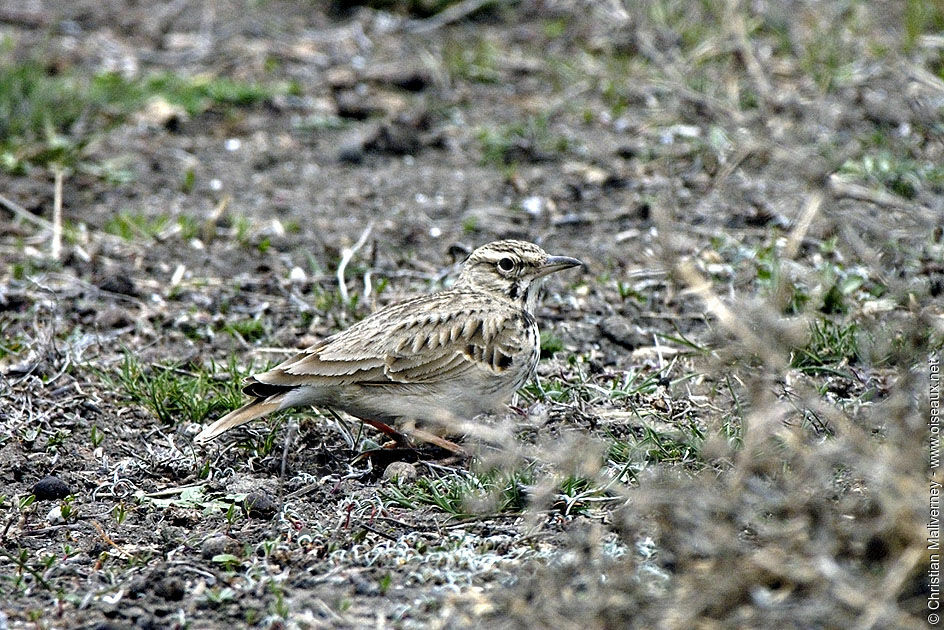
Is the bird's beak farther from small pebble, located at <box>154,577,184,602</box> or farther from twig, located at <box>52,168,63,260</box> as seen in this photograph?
twig, located at <box>52,168,63,260</box>

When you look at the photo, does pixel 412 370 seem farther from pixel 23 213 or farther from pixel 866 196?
pixel 23 213

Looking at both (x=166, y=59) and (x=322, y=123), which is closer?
(x=322, y=123)

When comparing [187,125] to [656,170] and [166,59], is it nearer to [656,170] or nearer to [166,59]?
[166,59]

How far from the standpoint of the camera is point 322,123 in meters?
9.49

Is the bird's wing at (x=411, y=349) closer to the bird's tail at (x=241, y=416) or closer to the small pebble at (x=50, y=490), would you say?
the bird's tail at (x=241, y=416)

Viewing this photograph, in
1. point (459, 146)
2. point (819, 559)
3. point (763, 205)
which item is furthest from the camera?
point (459, 146)

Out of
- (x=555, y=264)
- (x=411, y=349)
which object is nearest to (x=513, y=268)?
(x=555, y=264)

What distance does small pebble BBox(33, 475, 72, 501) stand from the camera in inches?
201

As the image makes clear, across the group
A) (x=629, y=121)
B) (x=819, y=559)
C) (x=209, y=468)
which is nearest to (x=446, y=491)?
(x=209, y=468)

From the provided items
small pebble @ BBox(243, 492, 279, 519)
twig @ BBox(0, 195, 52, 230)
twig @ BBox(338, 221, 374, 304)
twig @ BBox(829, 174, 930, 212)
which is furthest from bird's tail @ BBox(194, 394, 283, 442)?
twig @ BBox(0, 195, 52, 230)

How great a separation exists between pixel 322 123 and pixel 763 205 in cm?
360

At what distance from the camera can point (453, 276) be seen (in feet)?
23.8

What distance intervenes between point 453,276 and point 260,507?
2.63 m

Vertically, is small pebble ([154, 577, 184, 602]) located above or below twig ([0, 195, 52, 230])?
above
